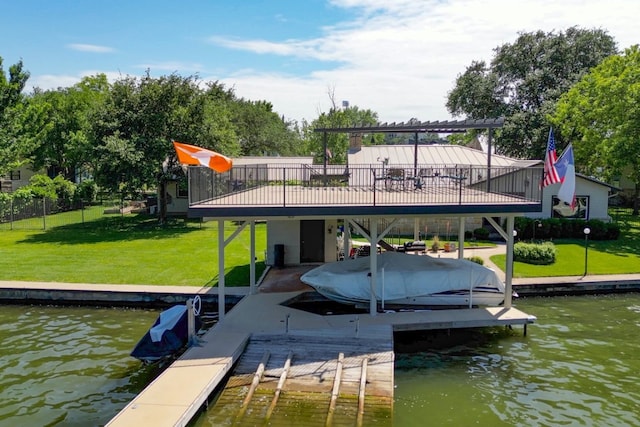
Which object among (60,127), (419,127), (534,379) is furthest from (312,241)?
(60,127)

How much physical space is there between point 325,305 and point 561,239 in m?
15.7

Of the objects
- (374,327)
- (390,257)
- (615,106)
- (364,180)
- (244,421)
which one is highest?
(615,106)

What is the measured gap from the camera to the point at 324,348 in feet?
38.2

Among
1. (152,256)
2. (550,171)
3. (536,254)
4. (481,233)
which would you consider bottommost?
(152,256)

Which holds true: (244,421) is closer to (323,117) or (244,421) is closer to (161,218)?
(161,218)

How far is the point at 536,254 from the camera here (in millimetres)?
20781

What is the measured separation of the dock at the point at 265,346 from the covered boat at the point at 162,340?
21.2 inches

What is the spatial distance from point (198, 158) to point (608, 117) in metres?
27.9

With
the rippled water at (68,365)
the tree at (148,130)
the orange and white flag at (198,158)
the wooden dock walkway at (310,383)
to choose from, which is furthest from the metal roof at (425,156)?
the wooden dock walkway at (310,383)

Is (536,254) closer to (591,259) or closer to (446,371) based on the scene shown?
(591,259)

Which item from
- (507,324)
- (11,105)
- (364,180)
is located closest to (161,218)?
(11,105)

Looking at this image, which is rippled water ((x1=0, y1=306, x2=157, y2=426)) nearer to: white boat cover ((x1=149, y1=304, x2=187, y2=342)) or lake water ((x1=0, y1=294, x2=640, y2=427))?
lake water ((x1=0, y1=294, x2=640, y2=427))

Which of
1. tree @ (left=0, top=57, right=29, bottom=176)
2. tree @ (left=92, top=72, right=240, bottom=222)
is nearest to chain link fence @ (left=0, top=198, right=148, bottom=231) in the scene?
tree @ (left=0, top=57, right=29, bottom=176)

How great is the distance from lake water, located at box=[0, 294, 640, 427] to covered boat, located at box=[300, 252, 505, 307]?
1015 mm
